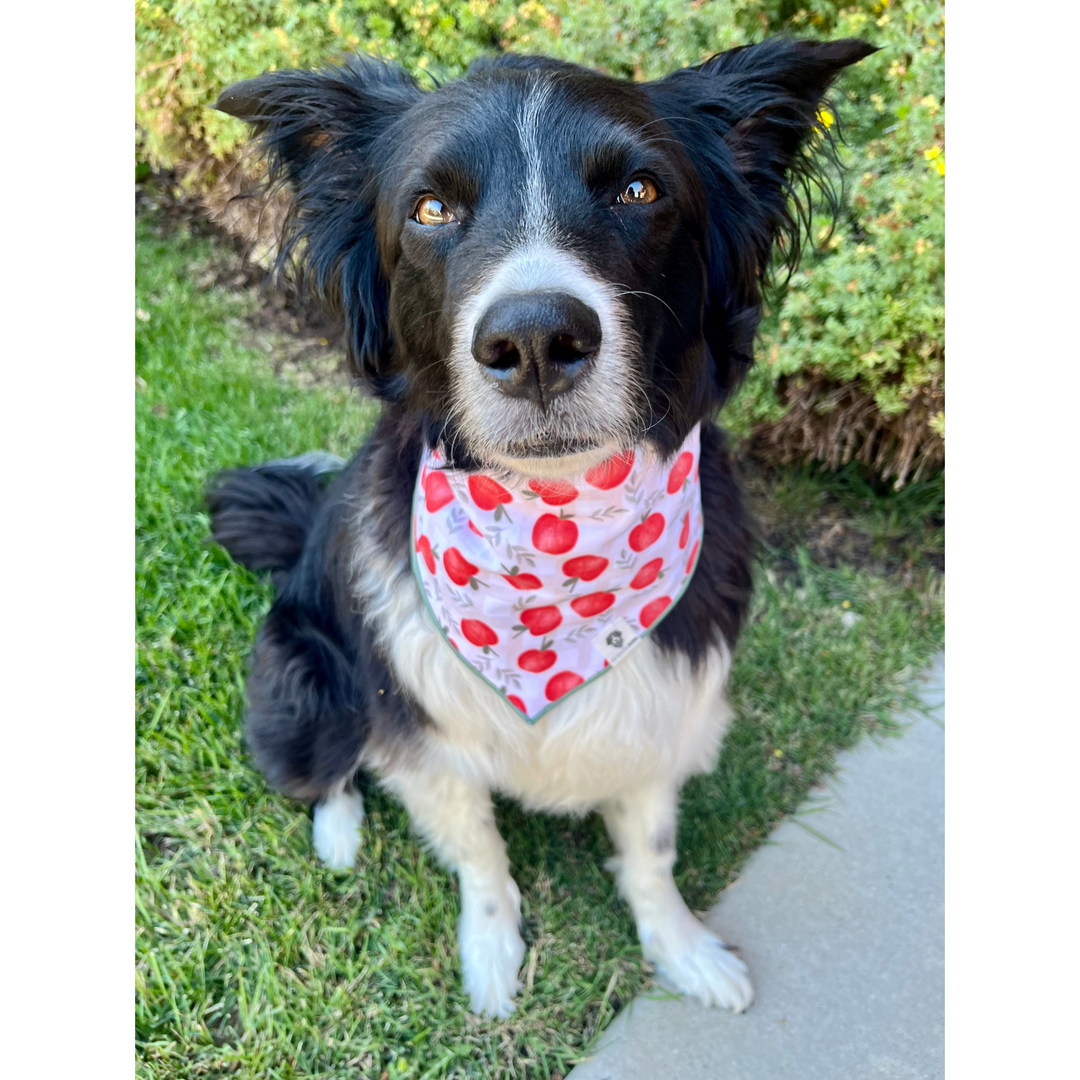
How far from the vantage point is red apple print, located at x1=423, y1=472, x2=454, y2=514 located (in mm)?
2207

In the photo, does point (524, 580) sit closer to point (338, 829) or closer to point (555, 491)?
point (555, 491)

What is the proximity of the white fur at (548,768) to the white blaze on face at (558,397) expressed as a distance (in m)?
0.73

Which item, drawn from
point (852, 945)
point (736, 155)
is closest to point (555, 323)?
point (736, 155)

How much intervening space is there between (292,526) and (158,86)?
2668mm

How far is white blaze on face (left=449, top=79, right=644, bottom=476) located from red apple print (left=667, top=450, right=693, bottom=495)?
372 millimetres

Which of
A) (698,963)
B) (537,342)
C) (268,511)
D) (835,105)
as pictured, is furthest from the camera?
(268,511)

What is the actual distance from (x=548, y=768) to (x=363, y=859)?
31.2 inches

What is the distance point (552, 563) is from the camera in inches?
87.2

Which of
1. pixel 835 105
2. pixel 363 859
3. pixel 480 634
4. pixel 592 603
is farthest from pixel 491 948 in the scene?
pixel 835 105

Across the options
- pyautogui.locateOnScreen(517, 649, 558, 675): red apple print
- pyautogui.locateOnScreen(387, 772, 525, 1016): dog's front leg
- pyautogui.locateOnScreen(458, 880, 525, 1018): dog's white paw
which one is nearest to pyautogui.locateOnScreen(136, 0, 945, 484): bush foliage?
pyautogui.locateOnScreen(517, 649, 558, 675): red apple print

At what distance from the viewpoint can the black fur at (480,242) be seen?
1.79m

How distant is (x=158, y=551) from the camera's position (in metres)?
3.61

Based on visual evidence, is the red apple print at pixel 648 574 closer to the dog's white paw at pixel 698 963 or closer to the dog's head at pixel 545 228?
the dog's head at pixel 545 228

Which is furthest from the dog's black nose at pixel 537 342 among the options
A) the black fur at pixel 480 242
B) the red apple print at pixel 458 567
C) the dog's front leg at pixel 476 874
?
the dog's front leg at pixel 476 874
